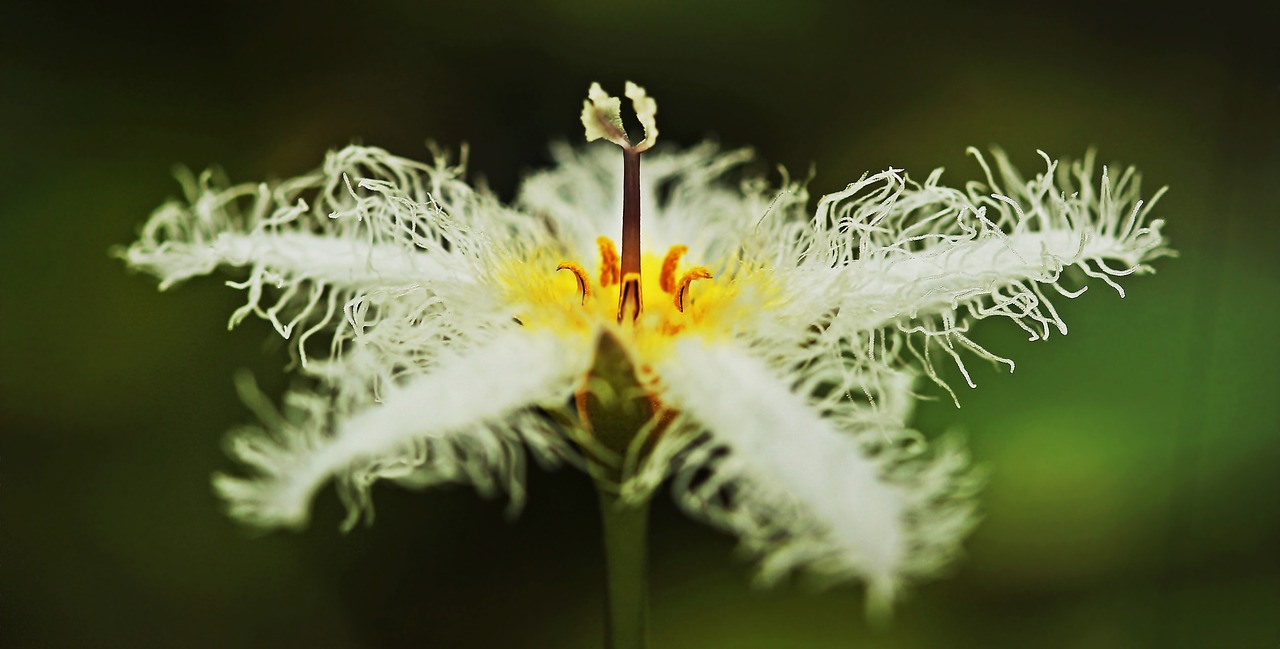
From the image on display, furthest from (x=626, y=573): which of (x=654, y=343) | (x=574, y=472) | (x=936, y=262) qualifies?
(x=574, y=472)

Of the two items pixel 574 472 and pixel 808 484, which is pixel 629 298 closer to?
pixel 808 484

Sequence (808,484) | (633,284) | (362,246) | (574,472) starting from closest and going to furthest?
(808,484) < (633,284) < (362,246) < (574,472)

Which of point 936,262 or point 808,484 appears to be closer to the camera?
point 808,484

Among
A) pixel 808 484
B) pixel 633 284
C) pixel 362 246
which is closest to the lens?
pixel 808 484

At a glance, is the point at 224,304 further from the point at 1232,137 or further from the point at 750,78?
the point at 1232,137

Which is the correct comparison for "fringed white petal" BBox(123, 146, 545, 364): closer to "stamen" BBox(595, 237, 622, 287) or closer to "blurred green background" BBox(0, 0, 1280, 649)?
"stamen" BBox(595, 237, 622, 287)

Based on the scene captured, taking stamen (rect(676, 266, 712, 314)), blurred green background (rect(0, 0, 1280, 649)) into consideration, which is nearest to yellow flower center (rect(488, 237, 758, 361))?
stamen (rect(676, 266, 712, 314))
